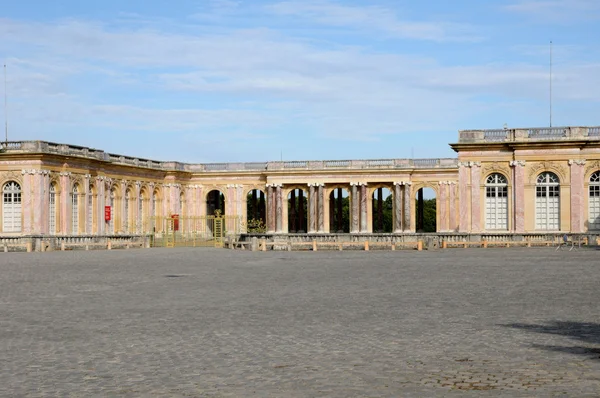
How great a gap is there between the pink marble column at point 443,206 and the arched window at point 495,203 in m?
22.2

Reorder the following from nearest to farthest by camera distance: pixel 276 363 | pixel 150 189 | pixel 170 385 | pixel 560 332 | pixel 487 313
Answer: pixel 170 385, pixel 276 363, pixel 560 332, pixel 487 313, pixel 150 189

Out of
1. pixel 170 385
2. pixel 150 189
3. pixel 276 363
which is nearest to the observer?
pixel 170 385

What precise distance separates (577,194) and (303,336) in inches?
1631

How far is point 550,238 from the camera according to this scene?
48312mm

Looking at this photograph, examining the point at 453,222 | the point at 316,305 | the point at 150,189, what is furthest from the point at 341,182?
the point at 316,305

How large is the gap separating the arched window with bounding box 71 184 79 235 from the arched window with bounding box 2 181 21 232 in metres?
4.04

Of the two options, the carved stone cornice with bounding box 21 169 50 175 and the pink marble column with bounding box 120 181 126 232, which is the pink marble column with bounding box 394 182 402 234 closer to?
the pink marble column with bounding box 120 181 126 232

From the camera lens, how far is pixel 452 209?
241 feet

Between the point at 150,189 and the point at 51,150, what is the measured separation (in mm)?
17007

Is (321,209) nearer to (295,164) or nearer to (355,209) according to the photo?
(355,209)

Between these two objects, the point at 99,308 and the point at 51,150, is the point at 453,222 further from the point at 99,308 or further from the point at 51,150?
the point at 99,308

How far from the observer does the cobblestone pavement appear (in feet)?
29.8

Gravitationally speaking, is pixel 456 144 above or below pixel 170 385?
above

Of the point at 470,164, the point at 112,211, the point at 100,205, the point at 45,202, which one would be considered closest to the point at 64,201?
the point at 45,202
